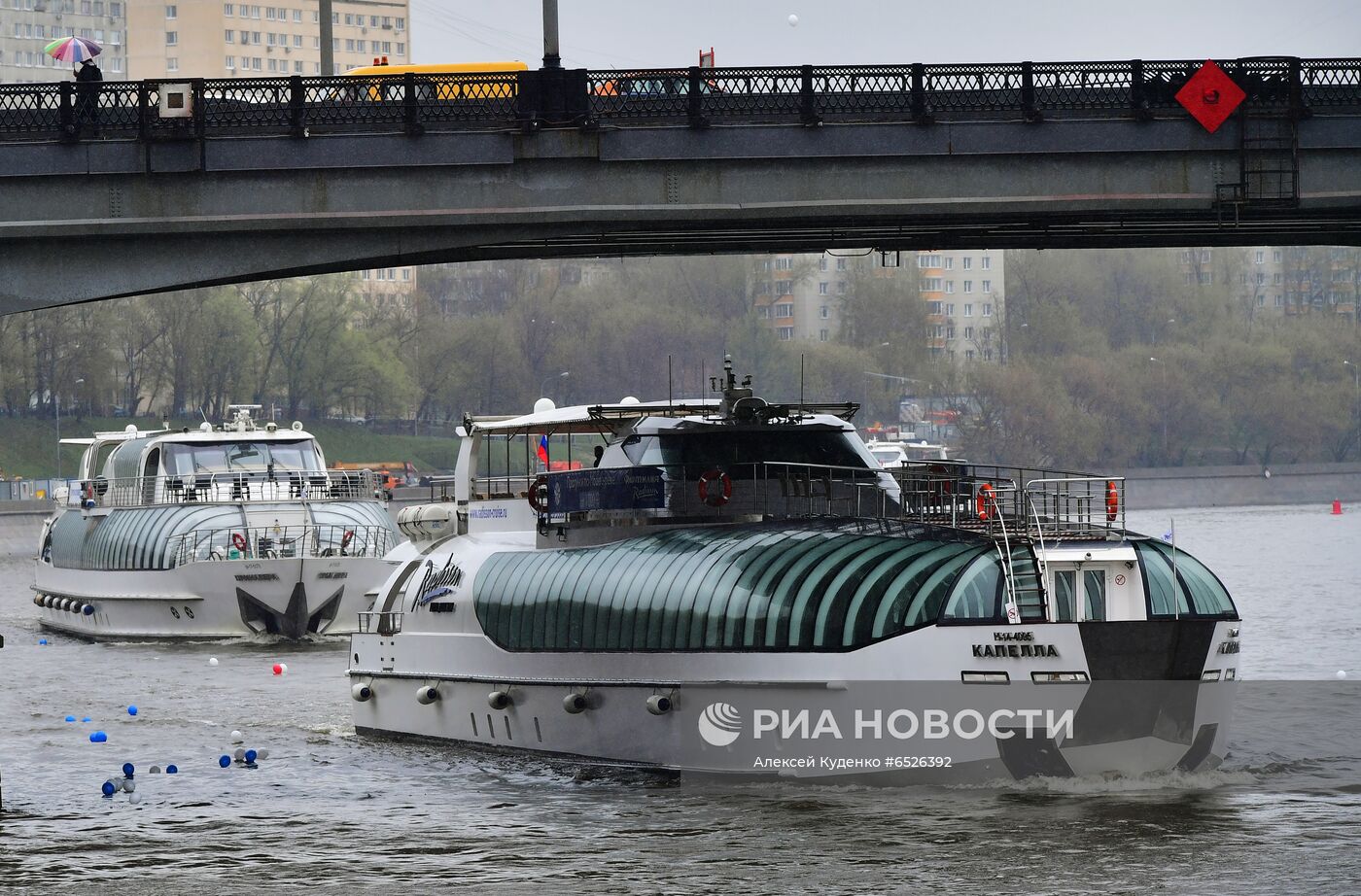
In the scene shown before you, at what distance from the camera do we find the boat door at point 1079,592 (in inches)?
962

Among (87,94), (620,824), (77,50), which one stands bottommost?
(620,824)

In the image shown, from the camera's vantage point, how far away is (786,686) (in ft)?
83.1

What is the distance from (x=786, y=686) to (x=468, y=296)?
12600 cm

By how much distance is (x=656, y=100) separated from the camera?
32719 millimetres

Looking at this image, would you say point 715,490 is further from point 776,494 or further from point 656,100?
point 656,100

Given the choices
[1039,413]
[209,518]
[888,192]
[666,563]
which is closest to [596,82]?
[888,192]

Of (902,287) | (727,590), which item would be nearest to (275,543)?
(727,590)

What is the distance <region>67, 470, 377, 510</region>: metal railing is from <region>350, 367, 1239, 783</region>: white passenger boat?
75.1ft

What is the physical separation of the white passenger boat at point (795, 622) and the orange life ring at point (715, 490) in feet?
0.11

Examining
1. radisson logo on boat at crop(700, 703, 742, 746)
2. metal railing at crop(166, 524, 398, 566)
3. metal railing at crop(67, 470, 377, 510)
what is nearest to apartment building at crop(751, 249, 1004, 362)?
metal railing at crop(67, 470, 377, 510)

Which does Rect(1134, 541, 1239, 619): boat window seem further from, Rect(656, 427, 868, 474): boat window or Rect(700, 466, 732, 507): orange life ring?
Rect(700, 466, 732, 507): orange life ring

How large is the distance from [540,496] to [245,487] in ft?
83.0

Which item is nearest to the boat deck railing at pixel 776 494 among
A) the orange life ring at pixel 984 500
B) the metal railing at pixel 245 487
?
the orange life ring at pixel 984 500

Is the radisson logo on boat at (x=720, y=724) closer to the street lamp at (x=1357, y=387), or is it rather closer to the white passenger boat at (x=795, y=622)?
the white passenger boat at (x=795, y=622)
